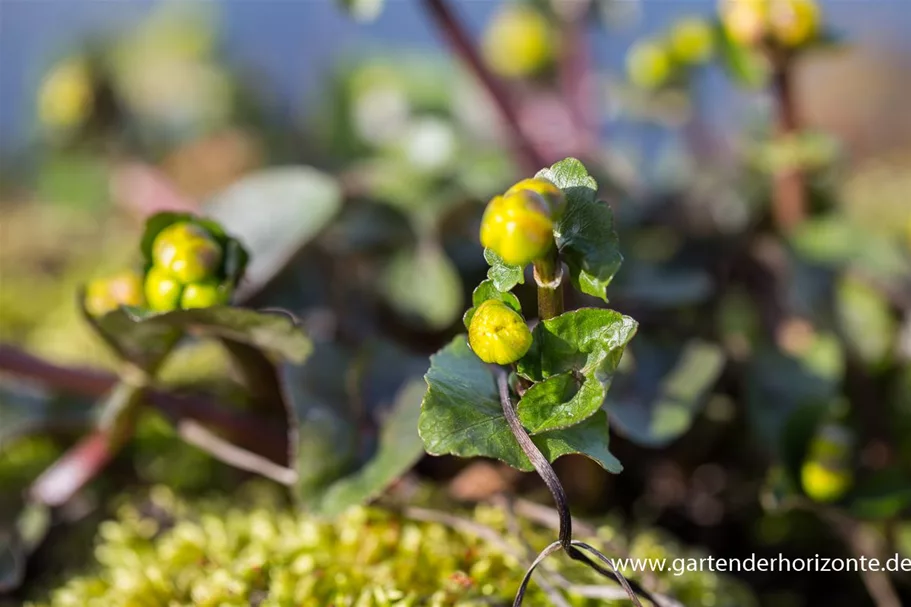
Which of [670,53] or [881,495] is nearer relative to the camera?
[881,495]

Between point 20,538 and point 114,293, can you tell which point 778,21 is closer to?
point 114,293

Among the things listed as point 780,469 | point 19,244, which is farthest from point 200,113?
point 780,469

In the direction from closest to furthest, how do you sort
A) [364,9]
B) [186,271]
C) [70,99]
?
[186,271], [364,9], [70,99]

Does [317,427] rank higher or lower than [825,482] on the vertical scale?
higher

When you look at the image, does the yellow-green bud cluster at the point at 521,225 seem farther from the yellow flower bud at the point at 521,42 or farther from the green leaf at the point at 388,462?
the yellow flower bud at the point at 521,42

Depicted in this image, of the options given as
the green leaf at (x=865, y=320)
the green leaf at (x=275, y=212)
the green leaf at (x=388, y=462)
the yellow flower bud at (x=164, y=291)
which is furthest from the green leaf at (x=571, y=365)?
the green leaf at (x=865, y=320)

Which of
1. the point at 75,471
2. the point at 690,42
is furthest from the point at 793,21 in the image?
the point at 75,471

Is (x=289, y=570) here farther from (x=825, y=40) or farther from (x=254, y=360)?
(x=825, y=40)
